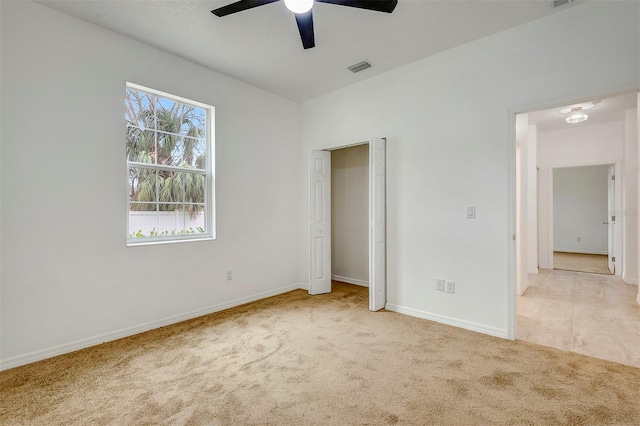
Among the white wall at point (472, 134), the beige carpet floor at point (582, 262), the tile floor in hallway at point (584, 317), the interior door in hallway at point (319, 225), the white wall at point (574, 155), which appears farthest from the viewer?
the beige carpet floor at point (582, 262)

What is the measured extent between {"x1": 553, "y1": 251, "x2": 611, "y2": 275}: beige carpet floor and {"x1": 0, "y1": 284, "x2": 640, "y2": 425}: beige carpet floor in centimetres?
→ 471

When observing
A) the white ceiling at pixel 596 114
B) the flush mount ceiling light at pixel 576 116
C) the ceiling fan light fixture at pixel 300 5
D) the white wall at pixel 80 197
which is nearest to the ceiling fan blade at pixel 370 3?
the ceiling fan light fixture at pixel 300 5

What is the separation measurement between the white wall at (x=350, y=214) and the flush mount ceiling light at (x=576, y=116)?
345 centimetres

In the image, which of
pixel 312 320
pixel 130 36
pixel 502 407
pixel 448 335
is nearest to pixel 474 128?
pixel 448 335

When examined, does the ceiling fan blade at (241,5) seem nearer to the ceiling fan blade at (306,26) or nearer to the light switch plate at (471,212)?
the ceiling fan blade at (306,26)

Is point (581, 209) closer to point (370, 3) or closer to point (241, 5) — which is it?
point (370, 3)

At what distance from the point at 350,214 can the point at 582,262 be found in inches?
228

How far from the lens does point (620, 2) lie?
2.33m

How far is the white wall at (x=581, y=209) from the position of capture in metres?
7.60

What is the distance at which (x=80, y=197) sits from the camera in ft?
8.66

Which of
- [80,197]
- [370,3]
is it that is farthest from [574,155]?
[80,197]

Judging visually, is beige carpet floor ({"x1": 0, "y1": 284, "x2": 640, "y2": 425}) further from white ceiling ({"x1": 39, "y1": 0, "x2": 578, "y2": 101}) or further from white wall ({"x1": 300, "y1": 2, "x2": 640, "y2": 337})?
white ceiling ({"x1": 39, "y1": 0, "x2": 578, "y2": 101})

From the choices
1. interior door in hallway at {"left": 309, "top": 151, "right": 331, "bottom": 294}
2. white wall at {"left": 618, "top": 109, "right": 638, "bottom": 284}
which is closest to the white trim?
interior door in hallway at {"left": 309, "top": 151, "right": 331, "bottom": 294}

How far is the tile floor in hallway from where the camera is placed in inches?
104
